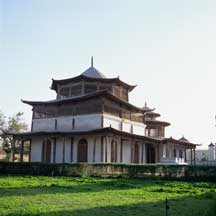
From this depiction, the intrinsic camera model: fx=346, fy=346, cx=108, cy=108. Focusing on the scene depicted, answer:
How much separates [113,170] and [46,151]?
12930 millimetres

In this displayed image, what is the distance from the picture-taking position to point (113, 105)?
118 feet

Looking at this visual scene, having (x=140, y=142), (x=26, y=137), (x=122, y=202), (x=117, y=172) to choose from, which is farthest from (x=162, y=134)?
(x=122, y=202)

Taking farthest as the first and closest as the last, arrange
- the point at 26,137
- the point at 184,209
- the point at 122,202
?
the point at 26,137 → the point at 122,202 → the point at 184,209

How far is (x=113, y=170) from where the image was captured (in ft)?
85.1

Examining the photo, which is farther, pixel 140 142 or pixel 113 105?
pixel 140 142

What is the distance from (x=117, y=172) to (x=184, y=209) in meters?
15.8

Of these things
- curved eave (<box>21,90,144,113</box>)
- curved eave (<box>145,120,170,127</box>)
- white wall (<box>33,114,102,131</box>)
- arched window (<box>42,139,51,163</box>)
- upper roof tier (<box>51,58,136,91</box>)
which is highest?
upper roof tier (<box>51,58,136,91</box>)

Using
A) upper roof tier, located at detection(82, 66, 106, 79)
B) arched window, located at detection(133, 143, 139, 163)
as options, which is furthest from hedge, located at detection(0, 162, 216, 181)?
upper roof tier, located at detection(82, 66, 106, 79)

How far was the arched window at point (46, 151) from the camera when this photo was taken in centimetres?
3672

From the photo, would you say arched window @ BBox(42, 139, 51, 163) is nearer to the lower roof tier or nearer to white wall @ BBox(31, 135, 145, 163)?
white wall @ BBox(31, 135, 145, 163)

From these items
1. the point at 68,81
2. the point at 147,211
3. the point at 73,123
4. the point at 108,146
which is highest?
the point at 68,81

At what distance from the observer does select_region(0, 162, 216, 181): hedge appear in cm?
2295

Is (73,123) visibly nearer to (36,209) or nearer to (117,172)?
(117,172)

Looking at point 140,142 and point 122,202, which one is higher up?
point 140,142
